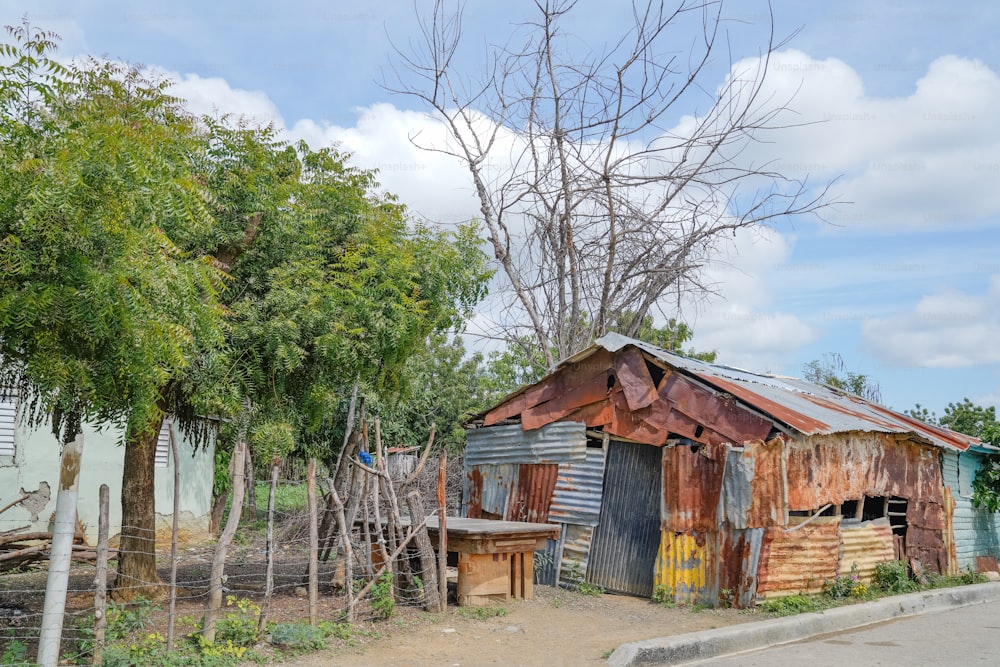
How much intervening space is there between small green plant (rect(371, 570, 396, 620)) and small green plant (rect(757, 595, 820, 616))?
479cm

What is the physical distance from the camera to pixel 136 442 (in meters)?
10.4

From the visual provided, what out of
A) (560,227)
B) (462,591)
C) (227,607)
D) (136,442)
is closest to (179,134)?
(136,442)

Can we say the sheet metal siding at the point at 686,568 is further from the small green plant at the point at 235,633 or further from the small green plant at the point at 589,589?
the small green plant at the point at 235,633

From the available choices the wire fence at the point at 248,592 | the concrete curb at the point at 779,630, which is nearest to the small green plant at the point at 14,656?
the wire fence at the point at 248,592

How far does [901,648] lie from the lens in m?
9.06

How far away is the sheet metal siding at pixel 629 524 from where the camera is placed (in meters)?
12.6

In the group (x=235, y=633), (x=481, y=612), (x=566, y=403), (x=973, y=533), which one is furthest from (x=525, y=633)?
(x=973, y=533)

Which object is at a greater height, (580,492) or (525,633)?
(580,492)

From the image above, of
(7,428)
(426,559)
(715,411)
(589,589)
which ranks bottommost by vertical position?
(589,589)

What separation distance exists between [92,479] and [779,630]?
12809 millimetres

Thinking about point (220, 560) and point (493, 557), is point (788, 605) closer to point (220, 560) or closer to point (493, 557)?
point (493, 557)

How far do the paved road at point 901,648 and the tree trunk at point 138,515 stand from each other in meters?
6.78

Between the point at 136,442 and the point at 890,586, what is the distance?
10.9 m

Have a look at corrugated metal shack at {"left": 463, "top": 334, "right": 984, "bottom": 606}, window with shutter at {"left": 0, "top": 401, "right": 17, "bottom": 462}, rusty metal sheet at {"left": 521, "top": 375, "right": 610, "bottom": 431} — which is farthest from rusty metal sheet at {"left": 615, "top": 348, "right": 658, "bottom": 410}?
window with shutter at {"left": 0, "top": 401, "right": 17, "bottom": 462}
